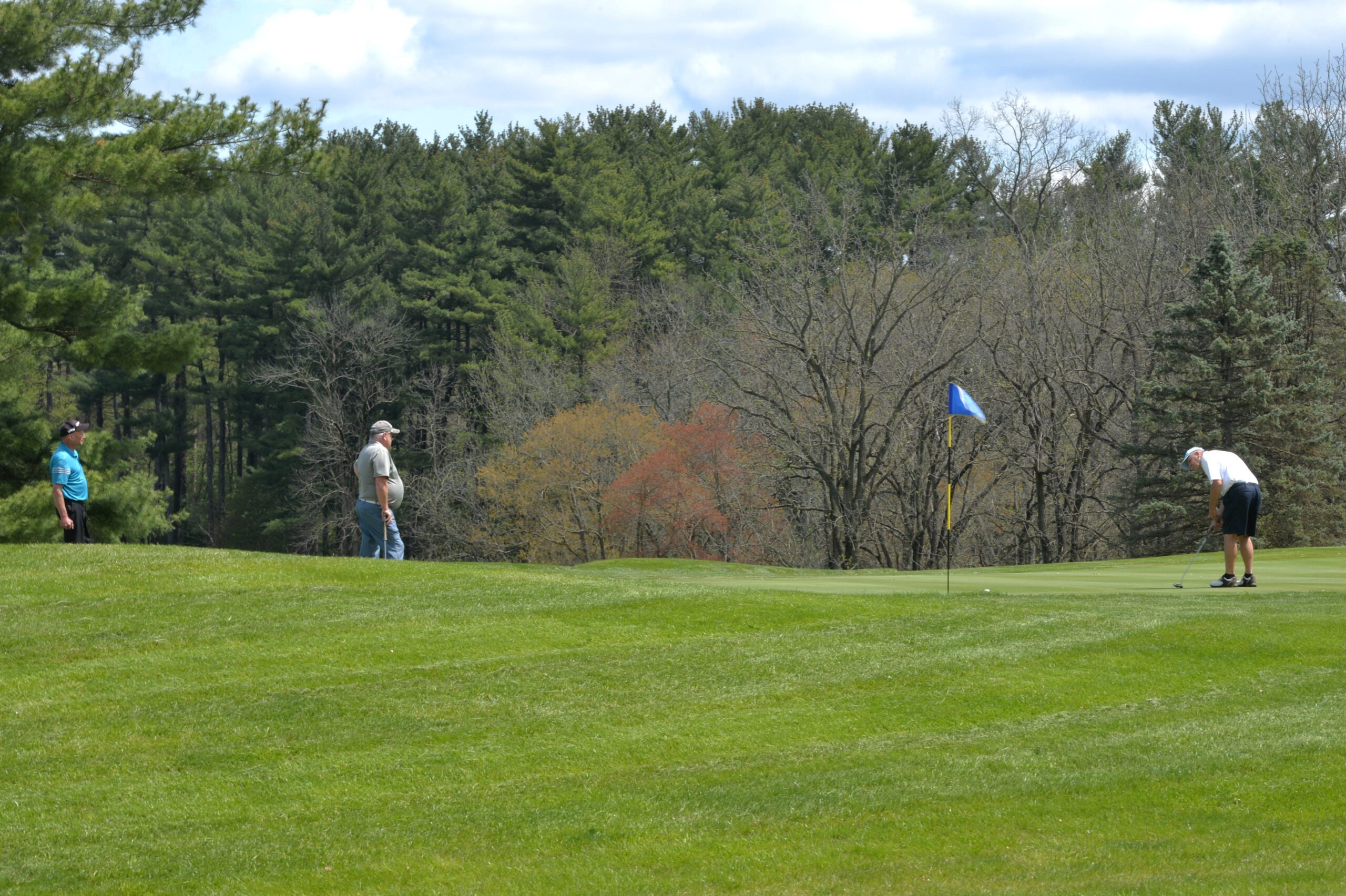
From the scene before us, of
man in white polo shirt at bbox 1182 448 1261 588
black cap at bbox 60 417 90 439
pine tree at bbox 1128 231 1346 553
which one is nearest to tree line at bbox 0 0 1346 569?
pine tree at bbox 1128 231 1346 553

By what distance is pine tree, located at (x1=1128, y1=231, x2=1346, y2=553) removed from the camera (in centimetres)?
2886

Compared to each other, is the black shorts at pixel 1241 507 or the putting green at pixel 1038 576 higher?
the black shorts at pixel 1241 507

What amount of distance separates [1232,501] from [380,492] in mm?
9611

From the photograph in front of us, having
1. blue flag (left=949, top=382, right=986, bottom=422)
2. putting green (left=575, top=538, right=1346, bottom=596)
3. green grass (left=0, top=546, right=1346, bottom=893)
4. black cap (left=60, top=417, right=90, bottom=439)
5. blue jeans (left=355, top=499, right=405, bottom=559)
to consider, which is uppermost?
blue flag (left=949, top=382, right=986, bottom=422)

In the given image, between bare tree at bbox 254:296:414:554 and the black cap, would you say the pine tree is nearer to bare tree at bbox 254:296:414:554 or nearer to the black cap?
the black cap

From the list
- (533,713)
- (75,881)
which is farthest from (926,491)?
(75,881)

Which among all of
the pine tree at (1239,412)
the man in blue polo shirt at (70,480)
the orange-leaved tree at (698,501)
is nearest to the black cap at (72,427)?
the man in blue polo shirt at (70,480)

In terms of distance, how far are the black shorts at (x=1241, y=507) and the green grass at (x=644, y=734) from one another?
29.2 inches

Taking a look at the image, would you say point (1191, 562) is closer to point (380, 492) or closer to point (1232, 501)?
point (1232, 501)

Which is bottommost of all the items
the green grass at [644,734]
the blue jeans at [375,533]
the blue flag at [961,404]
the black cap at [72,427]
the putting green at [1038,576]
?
the green grass at [644,734]

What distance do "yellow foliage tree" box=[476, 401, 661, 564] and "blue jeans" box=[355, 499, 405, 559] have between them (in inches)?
1322

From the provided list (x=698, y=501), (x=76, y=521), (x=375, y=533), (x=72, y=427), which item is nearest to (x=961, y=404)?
(x=375, y=533)

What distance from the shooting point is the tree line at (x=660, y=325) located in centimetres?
2412

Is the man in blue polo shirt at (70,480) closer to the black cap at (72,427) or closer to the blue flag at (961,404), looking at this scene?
the black cap at (72,427)
